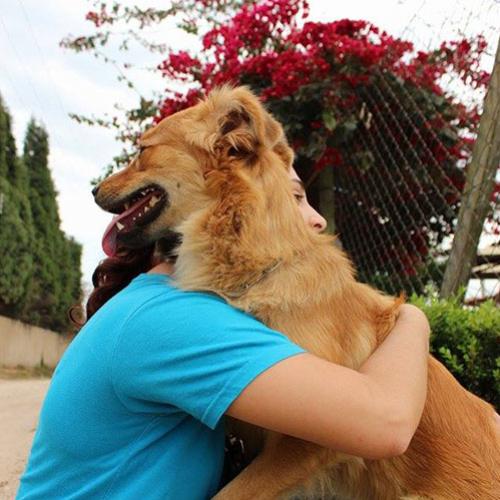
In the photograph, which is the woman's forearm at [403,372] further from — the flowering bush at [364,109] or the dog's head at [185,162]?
the flowering bush at [364,109]

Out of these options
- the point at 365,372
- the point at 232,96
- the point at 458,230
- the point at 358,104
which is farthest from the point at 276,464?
the point at 358,104

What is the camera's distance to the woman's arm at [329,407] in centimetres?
141

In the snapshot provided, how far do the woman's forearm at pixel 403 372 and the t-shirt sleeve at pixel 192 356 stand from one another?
9.9 inches

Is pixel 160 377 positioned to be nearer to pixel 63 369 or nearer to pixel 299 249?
pixel 63 369

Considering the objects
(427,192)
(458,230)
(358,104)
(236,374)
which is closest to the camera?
(236,374)

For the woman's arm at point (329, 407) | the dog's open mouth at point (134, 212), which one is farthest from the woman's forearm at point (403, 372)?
the dog's open mouth at point (134, 212)

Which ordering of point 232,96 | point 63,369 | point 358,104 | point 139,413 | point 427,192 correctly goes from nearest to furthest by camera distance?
point 139,413
point 63,369
point 232,96
point 427,192
point 358,104

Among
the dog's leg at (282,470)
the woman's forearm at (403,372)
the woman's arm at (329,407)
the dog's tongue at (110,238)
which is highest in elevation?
the dog's tongue at (110,238)

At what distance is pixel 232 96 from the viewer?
218 cm

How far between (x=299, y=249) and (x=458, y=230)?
2276mm

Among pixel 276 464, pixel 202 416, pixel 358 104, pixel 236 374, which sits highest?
pixel 358 104

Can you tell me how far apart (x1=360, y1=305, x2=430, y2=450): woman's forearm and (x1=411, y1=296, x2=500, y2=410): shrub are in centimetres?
127

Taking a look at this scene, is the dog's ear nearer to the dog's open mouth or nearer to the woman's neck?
the dog's open mouth

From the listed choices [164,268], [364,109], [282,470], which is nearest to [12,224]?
[364,109]
